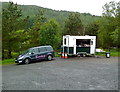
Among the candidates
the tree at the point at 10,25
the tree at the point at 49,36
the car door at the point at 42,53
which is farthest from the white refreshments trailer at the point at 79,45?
the tree at the point at 49,36

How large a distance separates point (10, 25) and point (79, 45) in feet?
35.8

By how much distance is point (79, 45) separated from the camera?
21734 mm

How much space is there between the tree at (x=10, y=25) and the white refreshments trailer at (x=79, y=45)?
7.79m

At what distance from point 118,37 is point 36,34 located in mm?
15036

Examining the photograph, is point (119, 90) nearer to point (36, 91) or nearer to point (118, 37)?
point (36, 91)

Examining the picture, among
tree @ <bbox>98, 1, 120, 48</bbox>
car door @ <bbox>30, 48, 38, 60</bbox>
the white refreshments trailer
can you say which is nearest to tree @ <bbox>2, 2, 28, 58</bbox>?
car door @ <bbox>30, 48, 38, 60</bbox>

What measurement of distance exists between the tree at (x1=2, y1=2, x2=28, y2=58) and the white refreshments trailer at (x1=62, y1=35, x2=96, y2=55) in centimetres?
779

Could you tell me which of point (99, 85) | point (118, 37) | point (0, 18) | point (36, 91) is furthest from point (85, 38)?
point (36, 91)

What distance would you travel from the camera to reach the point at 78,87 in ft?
24.4

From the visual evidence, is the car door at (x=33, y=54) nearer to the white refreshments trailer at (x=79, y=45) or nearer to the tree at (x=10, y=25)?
the white refreshments trailer at (x=79, y=45)

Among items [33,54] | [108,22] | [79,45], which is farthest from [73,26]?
[33,54]

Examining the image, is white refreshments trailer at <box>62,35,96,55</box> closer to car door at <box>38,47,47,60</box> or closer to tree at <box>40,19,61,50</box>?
car door at <box>38,47,47,60</box>

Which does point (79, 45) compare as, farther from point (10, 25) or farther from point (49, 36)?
point (49, 36)

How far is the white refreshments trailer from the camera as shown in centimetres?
2120
